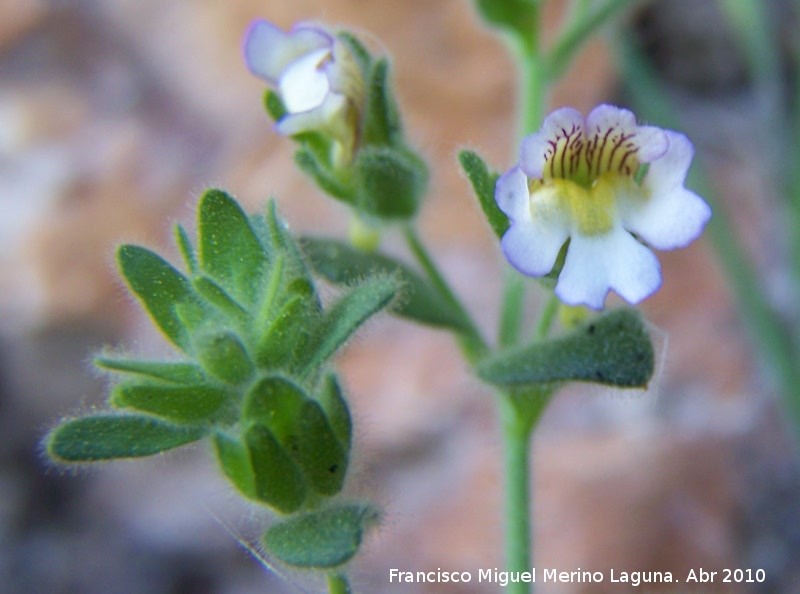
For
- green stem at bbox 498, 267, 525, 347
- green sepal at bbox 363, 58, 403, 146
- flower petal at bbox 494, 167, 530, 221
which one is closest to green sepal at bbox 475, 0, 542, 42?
green sepal at bbox 363, 58, 403, 146

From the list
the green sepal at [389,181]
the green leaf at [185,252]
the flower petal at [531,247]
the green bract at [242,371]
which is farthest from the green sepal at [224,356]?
the green sepal at [389,181]

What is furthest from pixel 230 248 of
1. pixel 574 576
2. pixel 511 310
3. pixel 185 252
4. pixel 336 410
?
pixel 574 576

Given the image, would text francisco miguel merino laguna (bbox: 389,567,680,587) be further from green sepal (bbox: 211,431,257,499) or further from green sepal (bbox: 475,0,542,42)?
green sepal (bbox: 211,431,257,499)

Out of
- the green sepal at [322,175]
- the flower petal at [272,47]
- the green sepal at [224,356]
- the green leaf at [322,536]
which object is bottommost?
the green leaf at [322,536]

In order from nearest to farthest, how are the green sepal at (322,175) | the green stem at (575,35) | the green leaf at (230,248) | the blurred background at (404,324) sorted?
the green leaf at (230,248) < the green sepal at (322,175) < the green stem at (575,35) < the blurred background at (404,324)

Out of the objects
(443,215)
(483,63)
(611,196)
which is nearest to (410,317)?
(611,196)

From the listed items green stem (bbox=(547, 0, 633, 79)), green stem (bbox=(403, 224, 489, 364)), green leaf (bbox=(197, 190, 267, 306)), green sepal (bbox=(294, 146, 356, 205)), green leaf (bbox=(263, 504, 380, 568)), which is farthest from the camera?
green stem (bbox=(547, 0, 633, 79))

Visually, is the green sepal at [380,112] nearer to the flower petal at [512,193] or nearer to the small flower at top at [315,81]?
the small flower at top at [315,81]
